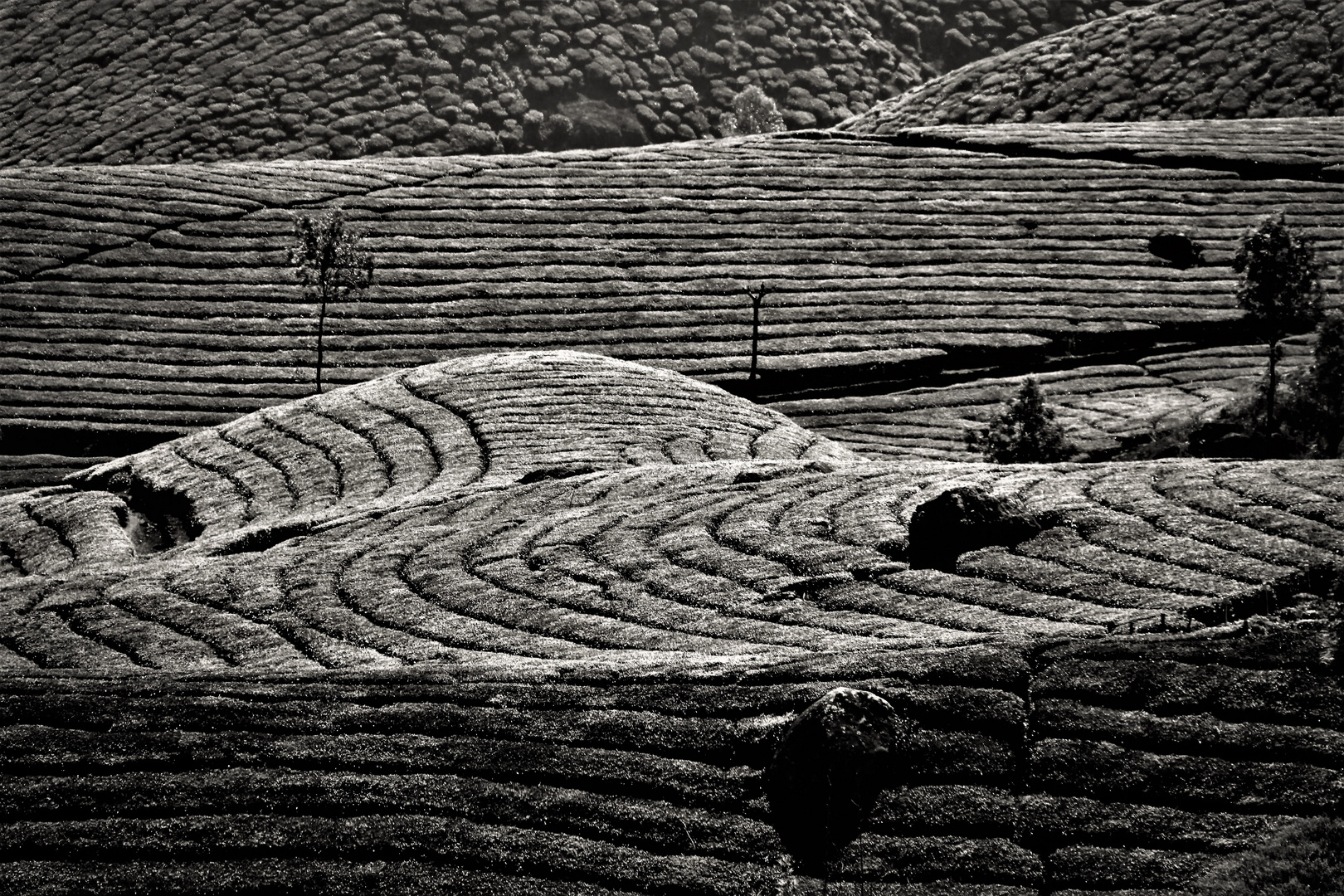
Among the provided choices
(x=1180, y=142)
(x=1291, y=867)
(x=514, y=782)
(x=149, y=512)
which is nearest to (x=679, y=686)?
(x=514, y=782)

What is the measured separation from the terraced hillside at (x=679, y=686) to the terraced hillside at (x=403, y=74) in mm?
43368

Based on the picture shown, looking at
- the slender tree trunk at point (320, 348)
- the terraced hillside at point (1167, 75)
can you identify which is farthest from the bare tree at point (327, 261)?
the terraced hillside at point (1167, 75)

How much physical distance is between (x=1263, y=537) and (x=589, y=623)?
803 cm

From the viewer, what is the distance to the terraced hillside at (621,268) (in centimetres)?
3859

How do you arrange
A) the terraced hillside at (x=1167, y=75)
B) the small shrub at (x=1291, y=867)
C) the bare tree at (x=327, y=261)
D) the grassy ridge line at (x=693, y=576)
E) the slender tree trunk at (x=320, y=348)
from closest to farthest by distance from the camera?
the small shrub at (x=1291, y=867), the grassy ridge line at (x=693, y=576), the slender tree trunk at (x=320, y=348), the bare tree at (x=327, y=261), the terraced hillside at (x=1167, y=75)

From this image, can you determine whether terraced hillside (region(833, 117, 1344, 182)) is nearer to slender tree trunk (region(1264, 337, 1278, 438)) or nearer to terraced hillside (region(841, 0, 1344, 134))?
terraced hillside (region(841, 0, 1344, 134))

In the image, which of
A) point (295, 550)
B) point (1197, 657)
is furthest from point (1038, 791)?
point (295, 550)

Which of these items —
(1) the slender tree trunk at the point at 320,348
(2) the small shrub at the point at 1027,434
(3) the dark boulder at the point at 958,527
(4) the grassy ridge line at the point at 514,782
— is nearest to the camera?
(4) the grassy ridge line at the point at 514,782

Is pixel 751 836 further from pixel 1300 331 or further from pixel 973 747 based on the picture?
pixel 1300 331

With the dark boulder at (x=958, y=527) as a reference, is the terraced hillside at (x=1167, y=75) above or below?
above

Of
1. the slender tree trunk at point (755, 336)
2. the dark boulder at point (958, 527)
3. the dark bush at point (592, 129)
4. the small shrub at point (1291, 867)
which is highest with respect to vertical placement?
the dark bush at point (592, 129)

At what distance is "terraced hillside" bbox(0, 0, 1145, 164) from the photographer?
206 ft

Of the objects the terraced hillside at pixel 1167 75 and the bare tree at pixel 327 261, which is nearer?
the bare tree at pixel 327 261

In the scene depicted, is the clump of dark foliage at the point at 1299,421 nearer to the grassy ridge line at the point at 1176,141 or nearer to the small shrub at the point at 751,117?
the grassy ridge line at the point at 1176,141
